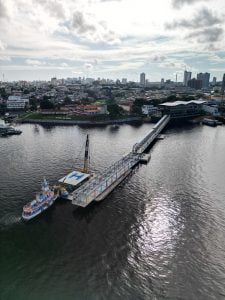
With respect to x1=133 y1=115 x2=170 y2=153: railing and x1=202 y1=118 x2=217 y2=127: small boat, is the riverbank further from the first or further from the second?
x1=202 y1=118 x2=217 y2=127: small boat

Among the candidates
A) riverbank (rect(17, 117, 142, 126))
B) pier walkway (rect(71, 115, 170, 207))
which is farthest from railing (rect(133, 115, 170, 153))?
riverbank (rect(17, 117, 142, 126))

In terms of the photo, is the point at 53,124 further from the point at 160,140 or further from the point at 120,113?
the point at 160,140

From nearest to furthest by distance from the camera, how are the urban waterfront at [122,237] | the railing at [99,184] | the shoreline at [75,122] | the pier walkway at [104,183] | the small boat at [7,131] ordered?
the urban waterfront at [122,237], the railing at [99,184], the pier walkway at [104,183], the small boat at [7,131], the shoreline at [75,122]

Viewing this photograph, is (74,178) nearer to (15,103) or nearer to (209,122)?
(209,122)

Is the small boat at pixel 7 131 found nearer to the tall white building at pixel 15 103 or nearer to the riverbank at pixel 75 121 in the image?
the riverbank at pixel 75 121

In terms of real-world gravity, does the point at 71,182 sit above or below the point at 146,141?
below

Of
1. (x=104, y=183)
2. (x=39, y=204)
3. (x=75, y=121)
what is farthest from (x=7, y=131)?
(x=39, y=204)

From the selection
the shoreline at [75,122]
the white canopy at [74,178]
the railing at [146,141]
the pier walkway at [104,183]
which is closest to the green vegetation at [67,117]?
the shoreline at [75,122]
